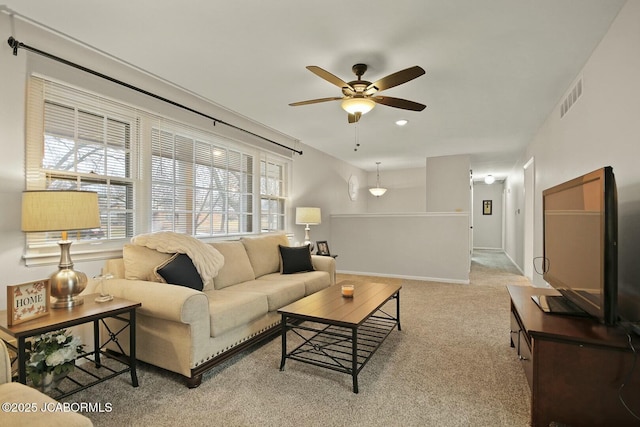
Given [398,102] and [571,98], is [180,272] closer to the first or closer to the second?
[398,102]

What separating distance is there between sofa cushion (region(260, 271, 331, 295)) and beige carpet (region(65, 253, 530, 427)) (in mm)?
721

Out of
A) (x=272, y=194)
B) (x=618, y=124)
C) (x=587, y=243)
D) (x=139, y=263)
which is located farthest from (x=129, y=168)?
(x=618, y=124)

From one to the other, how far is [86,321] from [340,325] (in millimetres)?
1519

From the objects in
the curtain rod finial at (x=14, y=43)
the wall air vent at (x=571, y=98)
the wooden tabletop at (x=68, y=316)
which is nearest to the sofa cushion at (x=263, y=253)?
the wooden tabletop at (x=68, y=316)

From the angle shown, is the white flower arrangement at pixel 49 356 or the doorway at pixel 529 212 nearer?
the white flower arrangement at pixel 49 356

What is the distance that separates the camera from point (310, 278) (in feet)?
11.7

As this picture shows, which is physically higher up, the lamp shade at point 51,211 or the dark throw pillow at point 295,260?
the lamp shade at point 51,211

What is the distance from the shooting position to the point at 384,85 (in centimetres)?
244

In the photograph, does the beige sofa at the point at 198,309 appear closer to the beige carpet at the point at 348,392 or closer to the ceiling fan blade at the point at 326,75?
the beige carpet at the point at 348,392

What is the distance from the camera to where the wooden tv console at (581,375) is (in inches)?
57.0

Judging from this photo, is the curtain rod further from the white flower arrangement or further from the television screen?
the television screen

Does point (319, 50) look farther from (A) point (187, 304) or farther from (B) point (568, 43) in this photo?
(A) point (187, 304)

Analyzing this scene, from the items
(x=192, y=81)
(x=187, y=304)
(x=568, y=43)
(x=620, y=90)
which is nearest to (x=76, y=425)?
(x=187, y=304)

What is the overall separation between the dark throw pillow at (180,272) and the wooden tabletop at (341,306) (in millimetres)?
781
